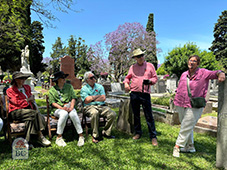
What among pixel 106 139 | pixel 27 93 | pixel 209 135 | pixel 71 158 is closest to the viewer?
pixel 71 158

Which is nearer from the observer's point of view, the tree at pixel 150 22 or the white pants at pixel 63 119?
the white pants at pixel 63 119

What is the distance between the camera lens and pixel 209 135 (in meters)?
4.38

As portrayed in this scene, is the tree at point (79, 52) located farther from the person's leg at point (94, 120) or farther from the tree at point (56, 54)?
the person's leg at point (94, 120)

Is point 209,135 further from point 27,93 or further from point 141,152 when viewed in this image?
point 27,93

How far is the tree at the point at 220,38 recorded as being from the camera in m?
36.9

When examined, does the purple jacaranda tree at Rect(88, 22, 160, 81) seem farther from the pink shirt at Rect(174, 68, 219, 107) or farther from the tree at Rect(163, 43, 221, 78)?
the pink shirt at Rect(174, 68, 219, 107)

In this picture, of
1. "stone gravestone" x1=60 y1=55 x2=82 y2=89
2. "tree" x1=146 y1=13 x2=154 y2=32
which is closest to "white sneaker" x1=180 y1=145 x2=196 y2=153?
"stone gravestone" x1=60 y1=55 x2=82 y2=89

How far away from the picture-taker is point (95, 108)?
3.95m

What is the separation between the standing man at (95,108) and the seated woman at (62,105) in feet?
0.96

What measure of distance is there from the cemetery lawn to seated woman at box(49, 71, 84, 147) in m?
0.29

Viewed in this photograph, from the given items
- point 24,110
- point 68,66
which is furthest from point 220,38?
point 24,110

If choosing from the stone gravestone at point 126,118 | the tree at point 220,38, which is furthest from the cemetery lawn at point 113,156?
the tree at point 220,38

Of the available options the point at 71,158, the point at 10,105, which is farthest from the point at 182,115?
the point at 10,105

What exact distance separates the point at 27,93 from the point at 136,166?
2728 mm
